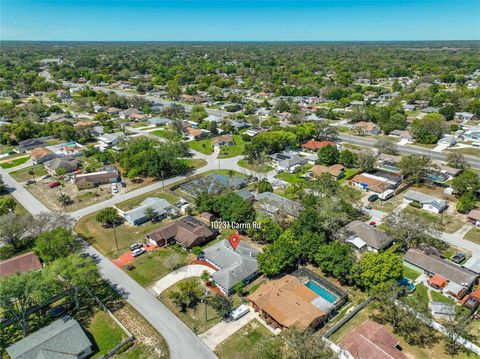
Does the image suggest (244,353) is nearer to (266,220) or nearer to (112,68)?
(266,220)

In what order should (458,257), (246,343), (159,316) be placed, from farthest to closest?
(458,257) → (159,316) → (246,343)

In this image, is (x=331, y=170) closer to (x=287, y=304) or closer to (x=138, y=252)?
(x=287, y=304)

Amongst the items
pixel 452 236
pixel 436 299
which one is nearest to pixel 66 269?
pixel 436 299

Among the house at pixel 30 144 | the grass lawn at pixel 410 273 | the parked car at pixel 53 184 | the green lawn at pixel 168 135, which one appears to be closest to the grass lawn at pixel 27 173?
the parked car at pixel 53 184

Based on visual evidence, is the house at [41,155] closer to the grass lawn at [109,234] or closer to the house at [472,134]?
the grass lawn at [109,234]

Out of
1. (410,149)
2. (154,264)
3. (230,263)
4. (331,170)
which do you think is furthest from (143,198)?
(410,149)

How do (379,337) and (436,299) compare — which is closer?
(379,337)
